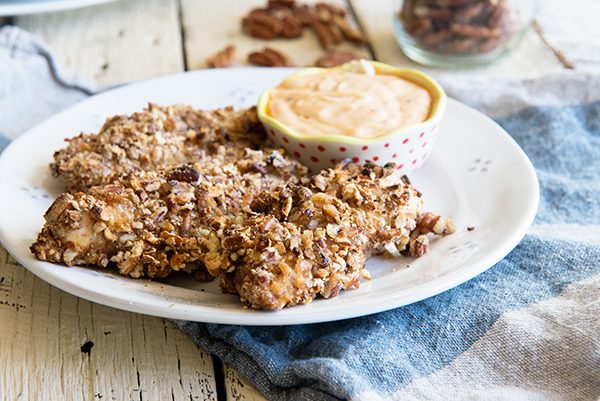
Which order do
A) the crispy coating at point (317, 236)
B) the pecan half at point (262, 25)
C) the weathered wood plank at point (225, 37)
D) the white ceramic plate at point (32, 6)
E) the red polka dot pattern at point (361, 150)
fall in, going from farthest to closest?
the pecan half at point (262, 25)
the weathered wood plank at point (225, 37)
the white ceramic plate at point (32, 6)
the red polka dot pattern at point (361, 150)
the crispy coating at point (317, 236)

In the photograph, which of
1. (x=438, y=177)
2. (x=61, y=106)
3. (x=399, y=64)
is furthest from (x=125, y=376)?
(x=399, y=64)

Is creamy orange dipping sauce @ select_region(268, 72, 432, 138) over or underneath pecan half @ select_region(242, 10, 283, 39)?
over

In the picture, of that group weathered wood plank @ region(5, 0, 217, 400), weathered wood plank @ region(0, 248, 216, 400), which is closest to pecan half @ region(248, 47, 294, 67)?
weathered wood plank @ region(5, 0, 217, 400)

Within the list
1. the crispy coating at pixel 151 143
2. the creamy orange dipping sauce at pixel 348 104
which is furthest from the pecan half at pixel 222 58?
the crispy coating at pixel 151 143

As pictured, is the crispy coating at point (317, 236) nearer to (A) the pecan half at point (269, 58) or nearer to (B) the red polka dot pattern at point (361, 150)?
(B) the red polka dot pattern at point (361, 150)

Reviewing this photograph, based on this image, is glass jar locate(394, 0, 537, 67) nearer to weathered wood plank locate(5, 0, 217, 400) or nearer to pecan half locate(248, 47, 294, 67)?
pecan half locate(248, 47, 294, 67)

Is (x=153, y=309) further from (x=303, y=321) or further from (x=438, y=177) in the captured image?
(x=438, y=177)

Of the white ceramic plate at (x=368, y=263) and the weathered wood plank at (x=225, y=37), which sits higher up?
the white ceramic plate at (x=368, y=263)
